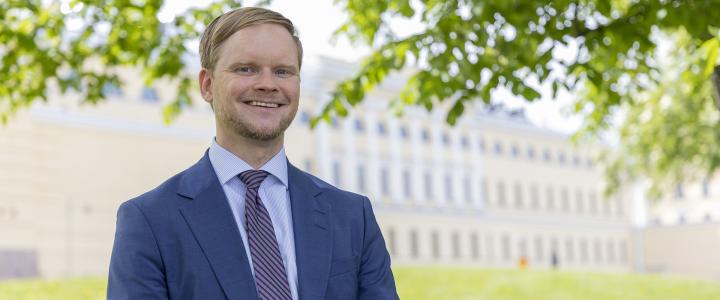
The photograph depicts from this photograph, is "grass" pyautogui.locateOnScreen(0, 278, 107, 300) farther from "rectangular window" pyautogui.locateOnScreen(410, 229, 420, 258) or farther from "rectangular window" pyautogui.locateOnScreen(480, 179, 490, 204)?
"rectangular window" pyautogui.locateOnScreen(480, 179, 490, 204)

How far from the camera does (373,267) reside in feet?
8.19

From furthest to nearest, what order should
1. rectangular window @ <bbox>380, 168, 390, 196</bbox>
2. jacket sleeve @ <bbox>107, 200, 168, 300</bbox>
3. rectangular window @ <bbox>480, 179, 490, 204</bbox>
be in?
rectangular window @ <bbox>480, 179, 490, 204</bbox>
rectangular window @ <bbox>380, 168, 390, 196</bbox>
jacket sleeve @ <bbox>107, 200, 168, 300</bbox>

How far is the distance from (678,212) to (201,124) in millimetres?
44330

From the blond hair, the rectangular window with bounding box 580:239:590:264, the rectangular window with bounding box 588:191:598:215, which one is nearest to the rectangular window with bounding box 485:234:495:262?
the rectangular window with bounding box 580:239:590:264

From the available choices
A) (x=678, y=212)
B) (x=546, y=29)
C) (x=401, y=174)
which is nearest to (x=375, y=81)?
(x=546, y=29)

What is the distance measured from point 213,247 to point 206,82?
1.40 feet

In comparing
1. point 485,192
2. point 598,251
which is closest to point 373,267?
point 485,192

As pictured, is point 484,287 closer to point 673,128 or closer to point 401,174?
point 673,128

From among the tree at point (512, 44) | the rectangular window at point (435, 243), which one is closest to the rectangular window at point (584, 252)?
the rectangular window at point (435, 243)

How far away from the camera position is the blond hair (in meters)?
2.35

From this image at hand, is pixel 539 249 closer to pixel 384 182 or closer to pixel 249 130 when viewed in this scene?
pixel 384 182

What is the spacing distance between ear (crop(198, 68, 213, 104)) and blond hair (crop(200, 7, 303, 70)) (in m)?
0.03

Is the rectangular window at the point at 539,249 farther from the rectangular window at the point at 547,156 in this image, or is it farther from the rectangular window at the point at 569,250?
the rectangular window at the point at 547,156

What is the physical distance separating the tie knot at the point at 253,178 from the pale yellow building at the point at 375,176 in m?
23.7
